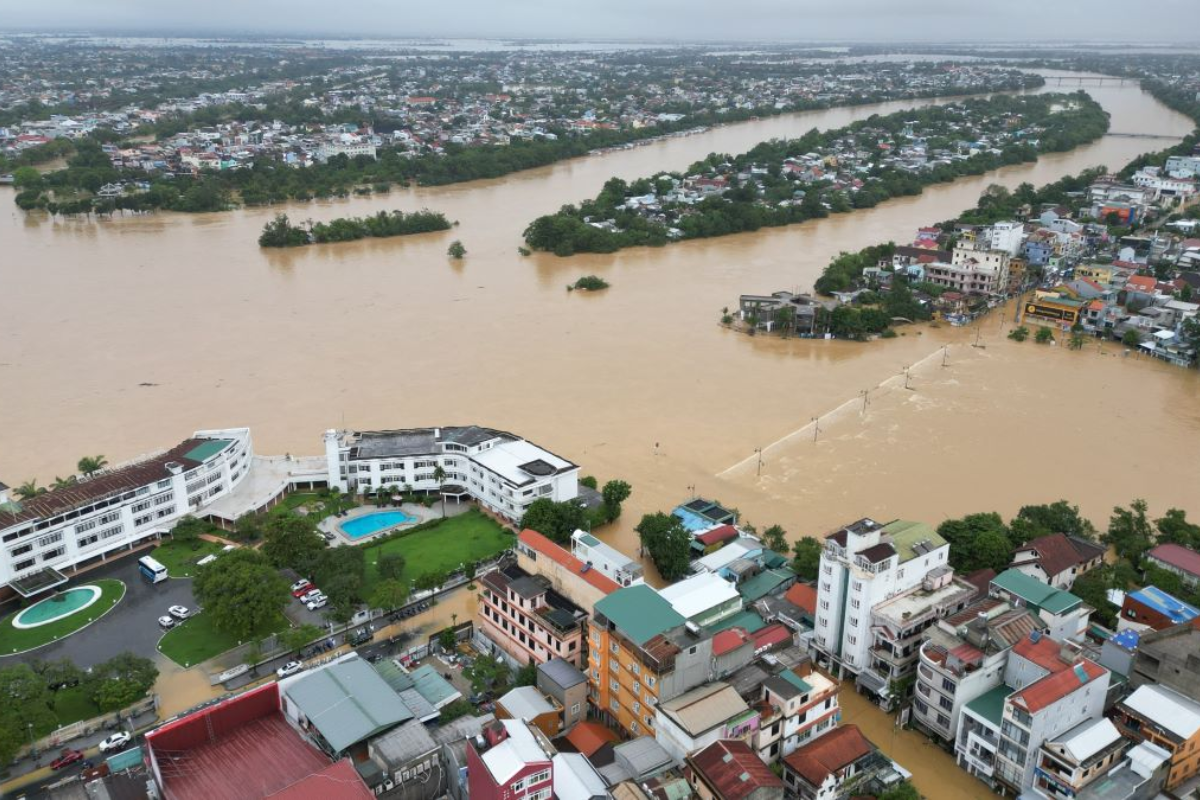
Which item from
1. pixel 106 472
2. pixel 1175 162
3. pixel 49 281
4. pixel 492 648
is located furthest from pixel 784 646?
pixel 1175 162

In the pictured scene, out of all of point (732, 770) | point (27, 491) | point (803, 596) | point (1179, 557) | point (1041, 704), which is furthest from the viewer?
point (27, 491)

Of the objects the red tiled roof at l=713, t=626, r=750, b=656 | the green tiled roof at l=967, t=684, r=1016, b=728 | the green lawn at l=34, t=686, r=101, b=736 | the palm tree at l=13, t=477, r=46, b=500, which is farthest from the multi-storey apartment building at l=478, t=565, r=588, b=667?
the palm tree at l=13, t=477, r=46, b=500

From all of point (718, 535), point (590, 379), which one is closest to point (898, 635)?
point (718, 535)

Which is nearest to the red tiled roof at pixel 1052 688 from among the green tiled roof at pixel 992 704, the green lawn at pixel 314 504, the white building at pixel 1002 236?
the green tiled roof at pixel 992 704

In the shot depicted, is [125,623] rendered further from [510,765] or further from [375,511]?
[510,765]

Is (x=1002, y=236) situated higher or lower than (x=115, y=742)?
higher

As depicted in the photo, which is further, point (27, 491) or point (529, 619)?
point (27, 491)
